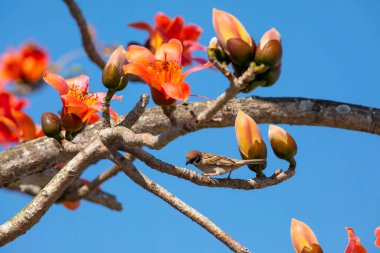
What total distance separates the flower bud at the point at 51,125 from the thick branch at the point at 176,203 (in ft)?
0.75

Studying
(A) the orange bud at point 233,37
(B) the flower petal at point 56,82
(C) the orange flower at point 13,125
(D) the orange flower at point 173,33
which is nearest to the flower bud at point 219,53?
(A) the orange bud at point 233,37

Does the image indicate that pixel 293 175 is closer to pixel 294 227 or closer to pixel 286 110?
pixel 294 227

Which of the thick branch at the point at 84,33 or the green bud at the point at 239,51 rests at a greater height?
the thick branch at the point at 84,33

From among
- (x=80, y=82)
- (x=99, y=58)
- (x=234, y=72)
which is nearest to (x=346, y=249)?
(x=234, y=72)

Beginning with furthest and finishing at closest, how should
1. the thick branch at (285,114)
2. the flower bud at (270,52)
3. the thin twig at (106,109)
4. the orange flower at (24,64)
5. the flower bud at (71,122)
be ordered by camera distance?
the orange flower at (24,64)
the thick branch at (285,114)
the flower bud at (71,122)
the thin twig at (106,109)
the flower bud at (270,52)

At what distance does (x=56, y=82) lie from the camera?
4.90 feet

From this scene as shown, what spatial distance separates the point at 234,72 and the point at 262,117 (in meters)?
0.99

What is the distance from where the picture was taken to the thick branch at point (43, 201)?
135 centimetres

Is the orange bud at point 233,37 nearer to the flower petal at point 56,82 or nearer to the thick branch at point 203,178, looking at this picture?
the thick branch at point 203,178

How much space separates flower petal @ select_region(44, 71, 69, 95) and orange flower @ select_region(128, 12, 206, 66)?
5.16 feet

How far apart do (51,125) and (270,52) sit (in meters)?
0.61

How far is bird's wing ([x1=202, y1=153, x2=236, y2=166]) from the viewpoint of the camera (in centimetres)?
140

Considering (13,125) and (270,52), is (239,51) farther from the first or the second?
(13,125)

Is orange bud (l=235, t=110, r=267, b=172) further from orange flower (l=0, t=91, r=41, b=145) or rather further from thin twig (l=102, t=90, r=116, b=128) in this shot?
orange flower (l=0, t=91, r=41, b=145)
